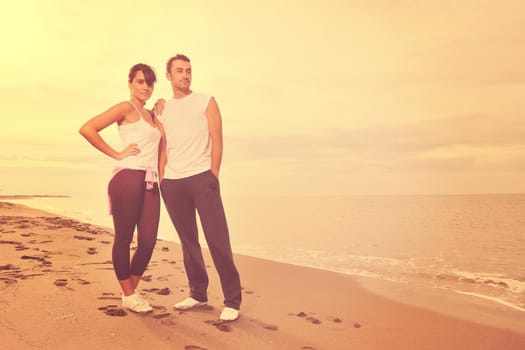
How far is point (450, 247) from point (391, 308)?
10082mm

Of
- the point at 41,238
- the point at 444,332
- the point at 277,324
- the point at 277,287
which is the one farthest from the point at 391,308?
the point at 41,238

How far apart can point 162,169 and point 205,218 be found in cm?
76

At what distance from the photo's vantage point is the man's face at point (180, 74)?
4.60 metres

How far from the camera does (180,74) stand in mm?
4617

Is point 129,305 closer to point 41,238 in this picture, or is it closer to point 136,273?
point 136,273

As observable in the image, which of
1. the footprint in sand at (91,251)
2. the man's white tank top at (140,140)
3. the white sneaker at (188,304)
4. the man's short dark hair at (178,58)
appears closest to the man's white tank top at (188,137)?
the man's white tank top at (140,140)

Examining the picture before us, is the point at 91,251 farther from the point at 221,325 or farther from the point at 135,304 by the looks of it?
the point at 221,325

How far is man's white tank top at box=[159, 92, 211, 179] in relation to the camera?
460cm

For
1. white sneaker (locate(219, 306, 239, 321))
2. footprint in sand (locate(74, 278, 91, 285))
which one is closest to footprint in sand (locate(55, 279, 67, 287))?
footprint in sand (locate(74, 278, 91, 285))

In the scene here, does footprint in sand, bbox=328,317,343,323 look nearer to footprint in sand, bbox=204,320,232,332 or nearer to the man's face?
footprint in sand, bbox=204,320,232,332

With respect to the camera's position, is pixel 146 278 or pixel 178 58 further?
pixel 146 278

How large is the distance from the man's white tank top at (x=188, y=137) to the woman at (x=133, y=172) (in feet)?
0.56

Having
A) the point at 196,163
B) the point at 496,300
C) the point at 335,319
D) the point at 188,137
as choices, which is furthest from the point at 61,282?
the point at 496,300

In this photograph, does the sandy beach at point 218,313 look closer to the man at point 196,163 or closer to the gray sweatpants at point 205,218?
the gray sweatpants at point 205,218
